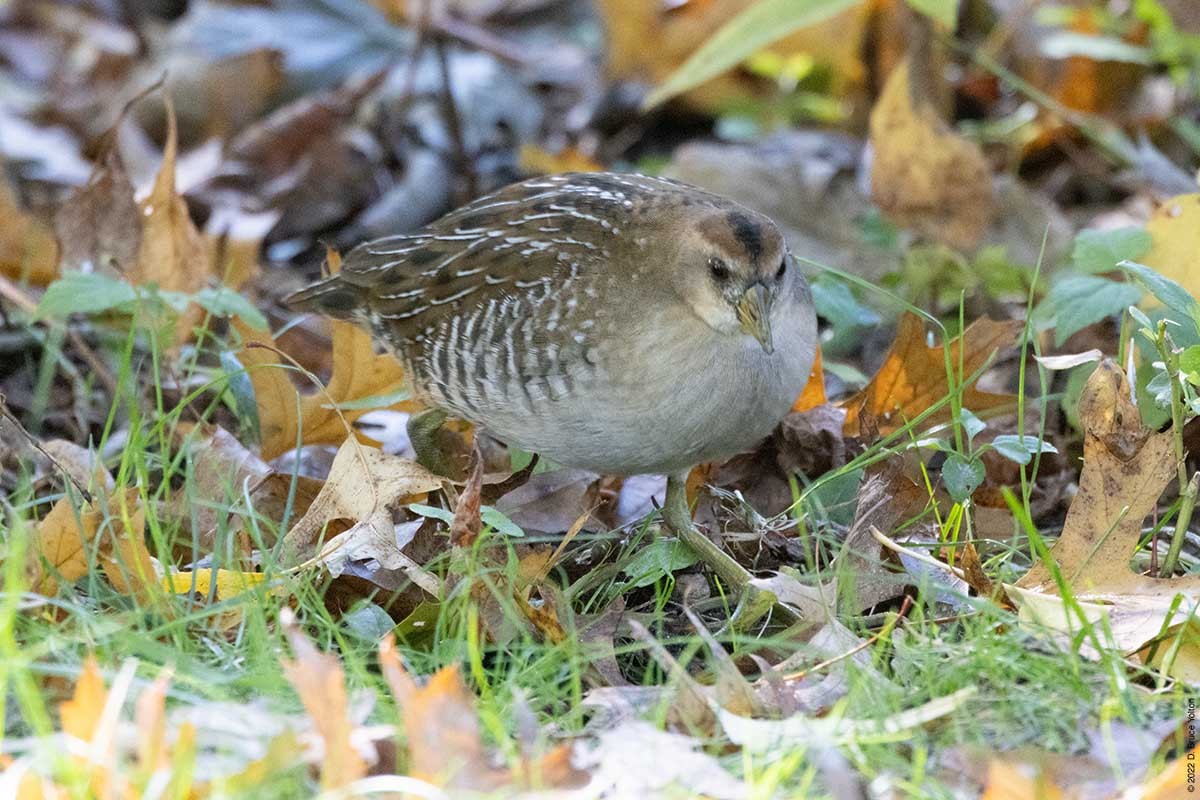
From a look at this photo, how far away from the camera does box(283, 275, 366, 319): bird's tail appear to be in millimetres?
4336

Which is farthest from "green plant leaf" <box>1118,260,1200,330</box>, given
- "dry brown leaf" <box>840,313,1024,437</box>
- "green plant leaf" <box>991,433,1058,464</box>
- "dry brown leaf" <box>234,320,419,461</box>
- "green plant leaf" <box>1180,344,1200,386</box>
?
"dry brown leaf" <box>234,320,419,461</box>

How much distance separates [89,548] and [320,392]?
1054mm

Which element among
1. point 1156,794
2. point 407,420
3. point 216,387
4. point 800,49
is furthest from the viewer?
point 800,49

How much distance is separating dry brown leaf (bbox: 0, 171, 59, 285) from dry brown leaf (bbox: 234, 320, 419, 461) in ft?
4.18

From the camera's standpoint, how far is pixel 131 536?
123 inches

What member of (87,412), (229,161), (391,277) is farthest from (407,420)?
(229,161)

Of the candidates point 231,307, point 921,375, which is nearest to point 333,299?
point 231,307

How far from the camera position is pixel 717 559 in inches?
137

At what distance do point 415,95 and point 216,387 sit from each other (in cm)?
316

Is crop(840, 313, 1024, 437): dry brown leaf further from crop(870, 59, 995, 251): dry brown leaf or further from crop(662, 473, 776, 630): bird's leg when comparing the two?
crop(870, 59, 995, 251): dry brown leaf

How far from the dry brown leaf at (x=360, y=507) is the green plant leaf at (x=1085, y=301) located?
5.41 feet

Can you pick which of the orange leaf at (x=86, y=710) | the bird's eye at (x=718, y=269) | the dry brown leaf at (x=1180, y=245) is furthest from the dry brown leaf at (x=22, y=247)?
the dry brown leaf at (x=1180, y=245)

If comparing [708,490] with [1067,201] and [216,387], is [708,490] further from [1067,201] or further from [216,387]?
[1067,201]

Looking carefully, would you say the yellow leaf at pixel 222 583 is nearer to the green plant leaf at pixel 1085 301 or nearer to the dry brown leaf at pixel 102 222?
the dry brown leaf at pixel 102 222
